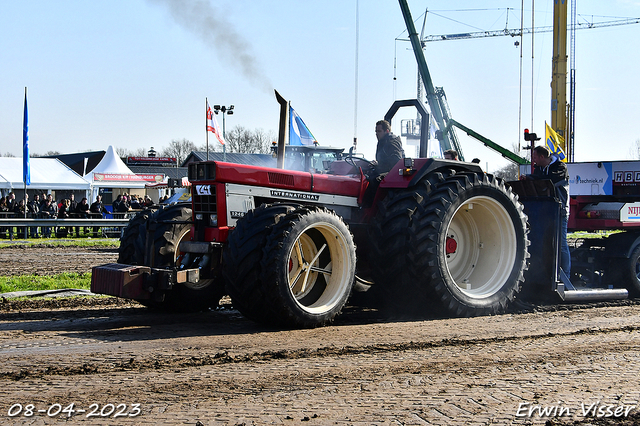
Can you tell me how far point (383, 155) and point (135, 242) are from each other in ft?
9.59

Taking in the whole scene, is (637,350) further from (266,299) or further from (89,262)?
(89,262)

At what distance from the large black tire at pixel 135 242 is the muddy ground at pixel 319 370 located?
2.11 ft

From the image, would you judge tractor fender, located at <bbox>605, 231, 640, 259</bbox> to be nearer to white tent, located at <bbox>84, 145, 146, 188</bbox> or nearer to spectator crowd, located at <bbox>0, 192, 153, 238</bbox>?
spectator crowd, located at <bbox>0, 192, 153, 238</bbox>

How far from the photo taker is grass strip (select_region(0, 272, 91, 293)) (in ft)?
29.5

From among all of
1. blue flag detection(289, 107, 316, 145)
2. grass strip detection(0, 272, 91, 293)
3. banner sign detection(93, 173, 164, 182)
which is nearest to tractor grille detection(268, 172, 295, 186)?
grass strip detection(0, 272, 91, 293)

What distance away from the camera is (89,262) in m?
13.0

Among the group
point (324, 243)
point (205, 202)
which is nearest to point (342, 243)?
point (324, 243)

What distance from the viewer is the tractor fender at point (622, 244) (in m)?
9.12

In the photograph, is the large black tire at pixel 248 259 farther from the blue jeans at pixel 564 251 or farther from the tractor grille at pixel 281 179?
the blue jeans at pixel 564 251

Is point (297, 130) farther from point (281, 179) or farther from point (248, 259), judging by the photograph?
point (248, 259)

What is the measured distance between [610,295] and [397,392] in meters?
5.23

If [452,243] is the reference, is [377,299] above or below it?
below

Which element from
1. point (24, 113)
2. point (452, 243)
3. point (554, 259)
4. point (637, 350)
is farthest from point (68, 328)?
point (24, 113)

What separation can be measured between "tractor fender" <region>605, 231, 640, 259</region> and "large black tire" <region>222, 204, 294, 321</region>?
5.73 m
